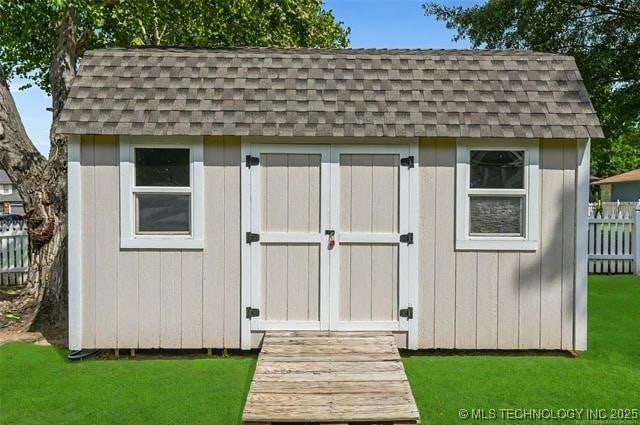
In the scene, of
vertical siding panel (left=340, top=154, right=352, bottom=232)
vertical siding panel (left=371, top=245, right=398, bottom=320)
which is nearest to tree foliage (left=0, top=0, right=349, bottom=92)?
vertical siding panel (left=340, top=154, right=352, bottom=232)

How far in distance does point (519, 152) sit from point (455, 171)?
2.28 ft

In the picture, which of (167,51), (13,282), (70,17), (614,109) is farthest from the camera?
(614,109)

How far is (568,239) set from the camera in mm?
4875

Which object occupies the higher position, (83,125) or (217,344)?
(83,125)

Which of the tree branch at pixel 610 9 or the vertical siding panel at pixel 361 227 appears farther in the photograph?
the tree branch at pixel 610 9

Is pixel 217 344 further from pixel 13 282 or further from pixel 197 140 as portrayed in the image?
pixel 13 282

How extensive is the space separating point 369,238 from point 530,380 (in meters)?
1.97

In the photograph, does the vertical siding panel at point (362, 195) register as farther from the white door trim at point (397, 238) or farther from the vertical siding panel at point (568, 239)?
the vertical siding panel at point (568, 239)

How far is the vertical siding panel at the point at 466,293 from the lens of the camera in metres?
4.88

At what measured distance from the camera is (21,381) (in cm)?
432

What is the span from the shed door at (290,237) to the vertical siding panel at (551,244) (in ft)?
7.36

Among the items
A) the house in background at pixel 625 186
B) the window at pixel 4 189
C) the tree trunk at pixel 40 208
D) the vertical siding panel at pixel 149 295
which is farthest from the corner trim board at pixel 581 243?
the window at pixel 4 189

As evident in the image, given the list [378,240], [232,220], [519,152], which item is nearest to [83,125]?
[232,220]

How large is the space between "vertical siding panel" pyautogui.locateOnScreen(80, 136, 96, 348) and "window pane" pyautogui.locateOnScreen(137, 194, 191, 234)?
484 mm
